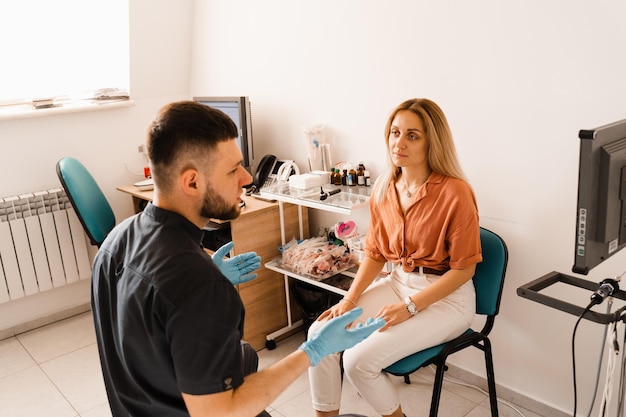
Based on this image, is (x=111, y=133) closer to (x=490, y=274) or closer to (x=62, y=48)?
(x=62, y=48)

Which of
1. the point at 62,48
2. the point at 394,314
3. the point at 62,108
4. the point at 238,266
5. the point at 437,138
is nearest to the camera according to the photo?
the point at 238,266

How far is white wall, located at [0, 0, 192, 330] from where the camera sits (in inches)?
134

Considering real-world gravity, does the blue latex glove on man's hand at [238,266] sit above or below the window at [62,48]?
below

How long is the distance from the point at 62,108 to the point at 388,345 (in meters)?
2.54

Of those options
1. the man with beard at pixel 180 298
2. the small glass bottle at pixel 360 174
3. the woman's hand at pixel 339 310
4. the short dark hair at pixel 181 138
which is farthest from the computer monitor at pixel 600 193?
the small glass bottle at pixel 360 174

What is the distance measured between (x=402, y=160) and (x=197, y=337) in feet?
4.19

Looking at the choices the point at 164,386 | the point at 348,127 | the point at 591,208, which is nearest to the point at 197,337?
the point at 164,386

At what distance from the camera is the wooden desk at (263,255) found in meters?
2.96

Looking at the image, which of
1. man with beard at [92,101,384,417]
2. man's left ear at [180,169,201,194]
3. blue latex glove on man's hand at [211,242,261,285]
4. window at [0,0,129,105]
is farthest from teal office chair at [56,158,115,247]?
man's left ear at [180,169,201,194]

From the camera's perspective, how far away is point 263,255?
3066mm

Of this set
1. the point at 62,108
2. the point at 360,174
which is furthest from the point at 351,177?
the point at 62,108

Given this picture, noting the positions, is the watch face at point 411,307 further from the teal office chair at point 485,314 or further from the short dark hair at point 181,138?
the short dark hair at point 181,138

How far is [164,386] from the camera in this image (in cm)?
126

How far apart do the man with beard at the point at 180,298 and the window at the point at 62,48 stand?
2.61 metres
